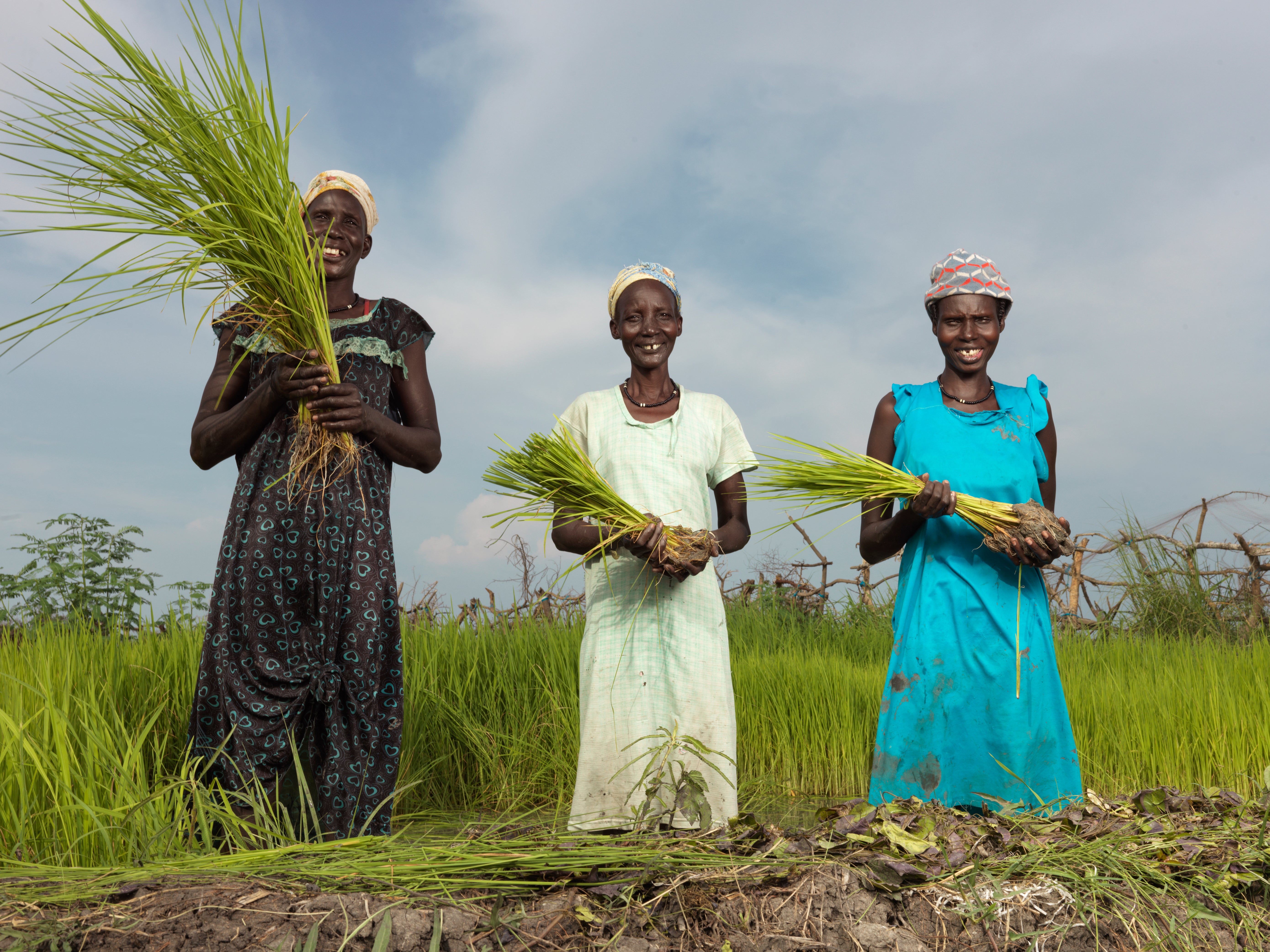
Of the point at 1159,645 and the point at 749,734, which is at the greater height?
the point at 1159,645

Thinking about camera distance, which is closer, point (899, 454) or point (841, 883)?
point (841, 883)

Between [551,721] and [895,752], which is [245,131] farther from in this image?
[551,721]

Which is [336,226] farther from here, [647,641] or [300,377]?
[647,641]

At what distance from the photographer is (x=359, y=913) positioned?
Answer: 1752 millimetres

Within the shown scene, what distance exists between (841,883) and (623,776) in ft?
3.01

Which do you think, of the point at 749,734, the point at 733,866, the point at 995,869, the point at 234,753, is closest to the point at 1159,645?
the point at 749,734

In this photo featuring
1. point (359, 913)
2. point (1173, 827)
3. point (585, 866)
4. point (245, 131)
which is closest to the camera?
point (359, 913)

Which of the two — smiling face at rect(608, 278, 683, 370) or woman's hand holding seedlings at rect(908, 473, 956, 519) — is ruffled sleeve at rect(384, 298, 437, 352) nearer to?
smiling face at rect(608, 278, 683, 370)

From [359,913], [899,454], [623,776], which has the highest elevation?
[899,454]

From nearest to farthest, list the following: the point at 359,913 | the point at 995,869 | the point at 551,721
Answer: the point at 359,913 → the point at 995,869 → the point at 551,721

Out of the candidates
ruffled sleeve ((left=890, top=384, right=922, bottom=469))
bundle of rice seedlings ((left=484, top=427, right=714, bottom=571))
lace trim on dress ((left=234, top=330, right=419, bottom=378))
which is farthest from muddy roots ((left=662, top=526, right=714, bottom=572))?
lace trim on dress ((left=234, top=330, right=419, bottom=378))

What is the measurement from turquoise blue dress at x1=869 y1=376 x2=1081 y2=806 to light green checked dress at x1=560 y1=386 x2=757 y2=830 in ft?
1.73

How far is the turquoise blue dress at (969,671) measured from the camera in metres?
2.70

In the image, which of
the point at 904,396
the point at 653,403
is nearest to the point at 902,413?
the point at 904,396
